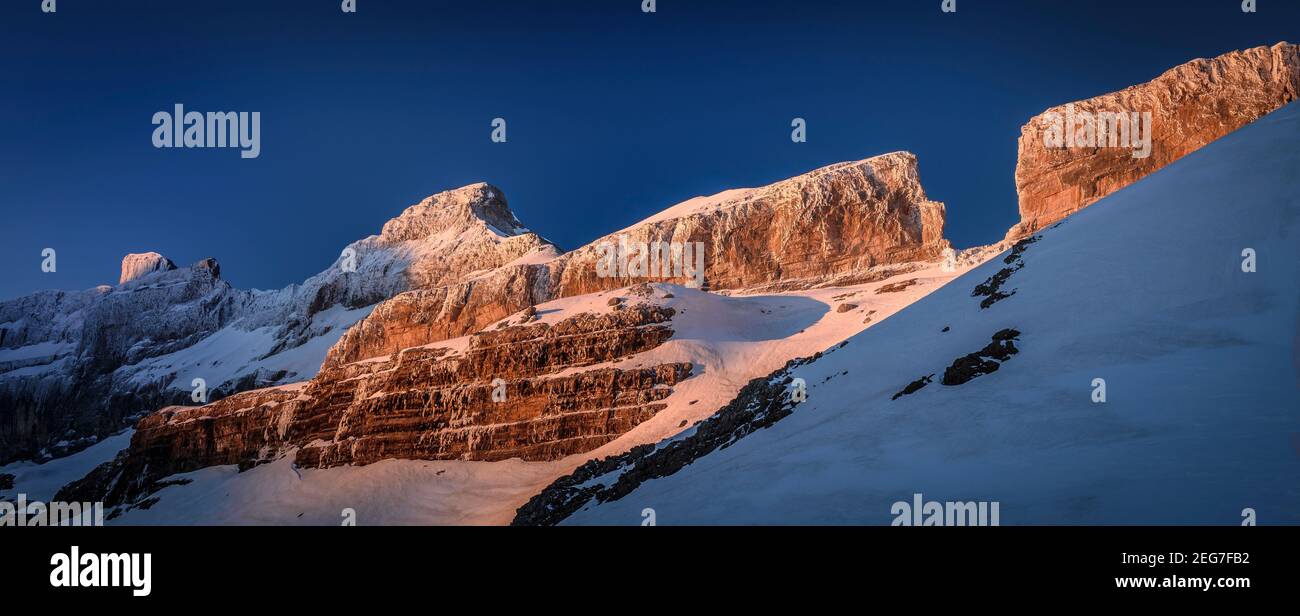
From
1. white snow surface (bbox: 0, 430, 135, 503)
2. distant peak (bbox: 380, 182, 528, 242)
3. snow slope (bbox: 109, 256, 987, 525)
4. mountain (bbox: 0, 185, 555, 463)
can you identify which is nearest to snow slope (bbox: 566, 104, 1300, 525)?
snow slope (bbox: 109, 256, 987, 525)

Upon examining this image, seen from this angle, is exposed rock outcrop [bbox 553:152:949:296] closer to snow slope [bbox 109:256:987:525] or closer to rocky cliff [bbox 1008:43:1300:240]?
snow slope [bbox 109:256:987:525]

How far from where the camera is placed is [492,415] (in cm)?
6762

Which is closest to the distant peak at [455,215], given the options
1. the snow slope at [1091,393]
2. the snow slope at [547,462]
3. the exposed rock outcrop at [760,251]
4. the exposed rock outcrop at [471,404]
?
the exposed rock outcrop at [760,251]

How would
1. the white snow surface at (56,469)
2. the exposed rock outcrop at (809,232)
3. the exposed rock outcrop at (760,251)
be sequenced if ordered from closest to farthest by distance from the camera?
the exposed rock outcrop at (760,251), the exposed rock outcrop at (809,232), the white snow surface at (56,469)

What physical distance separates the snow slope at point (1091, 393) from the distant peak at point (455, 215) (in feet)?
455

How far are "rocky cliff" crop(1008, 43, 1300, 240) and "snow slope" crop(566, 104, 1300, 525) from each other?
154ft

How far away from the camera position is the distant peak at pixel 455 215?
16400 cm

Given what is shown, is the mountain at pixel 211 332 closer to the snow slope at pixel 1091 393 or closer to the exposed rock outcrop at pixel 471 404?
the exposed rock outcrop at pixel 471 404

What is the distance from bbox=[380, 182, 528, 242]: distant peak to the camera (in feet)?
538

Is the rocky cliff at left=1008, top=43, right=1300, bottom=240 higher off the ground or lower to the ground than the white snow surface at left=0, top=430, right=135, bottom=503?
higher

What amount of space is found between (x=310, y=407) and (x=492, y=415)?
84.0 feet

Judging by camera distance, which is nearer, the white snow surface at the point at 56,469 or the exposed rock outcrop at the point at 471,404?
the exposed rock outcrop at the point at 471,404
